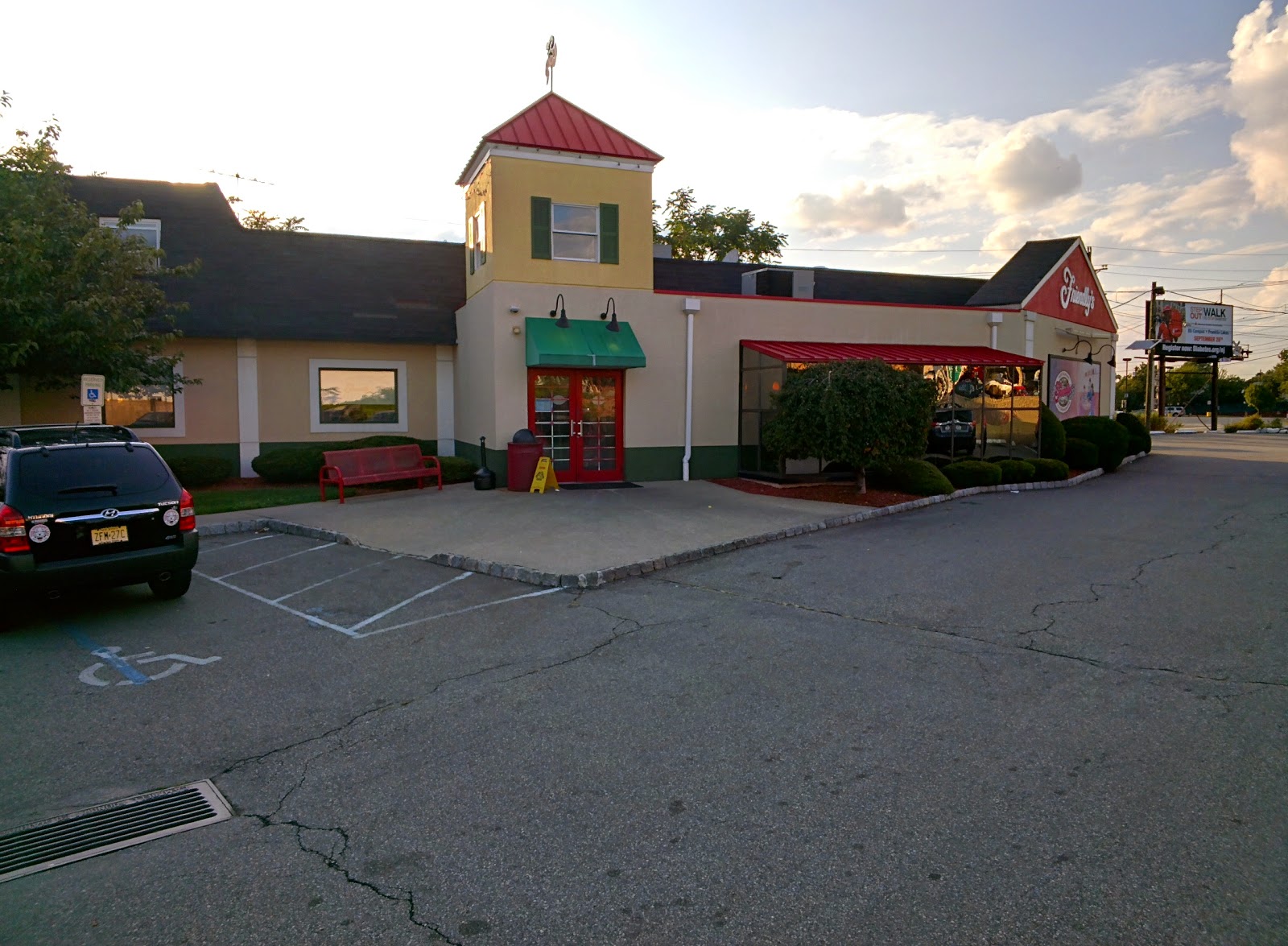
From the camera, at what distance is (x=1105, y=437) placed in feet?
69.3

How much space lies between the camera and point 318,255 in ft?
67.0

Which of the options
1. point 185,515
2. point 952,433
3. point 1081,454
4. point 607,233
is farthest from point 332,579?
point 1081,454

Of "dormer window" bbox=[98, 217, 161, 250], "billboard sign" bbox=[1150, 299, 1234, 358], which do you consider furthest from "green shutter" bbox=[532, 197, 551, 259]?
"billboard sign" bbox=[1150, 299, 1234, 358]

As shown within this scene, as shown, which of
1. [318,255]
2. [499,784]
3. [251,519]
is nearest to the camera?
[499,784]

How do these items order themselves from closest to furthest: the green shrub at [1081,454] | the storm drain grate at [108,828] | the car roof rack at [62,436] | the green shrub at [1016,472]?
the storm drain grate at [108,828]
the car roof rack at [62,436]
the green shrub at [1016,472]
the green shrub at [1081,454]

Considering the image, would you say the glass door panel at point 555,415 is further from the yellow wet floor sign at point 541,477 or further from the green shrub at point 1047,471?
the green shrub at point 1047,471

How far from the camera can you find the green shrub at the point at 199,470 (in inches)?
658

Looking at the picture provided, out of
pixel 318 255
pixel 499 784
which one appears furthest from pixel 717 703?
pixel 318 255

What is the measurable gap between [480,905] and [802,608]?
519cm

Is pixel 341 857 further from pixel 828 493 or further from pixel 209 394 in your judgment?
pixel 209 394

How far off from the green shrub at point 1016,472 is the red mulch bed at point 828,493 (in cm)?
335

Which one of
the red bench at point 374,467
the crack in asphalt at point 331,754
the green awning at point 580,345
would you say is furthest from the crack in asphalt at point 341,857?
the green awning at point 580,345

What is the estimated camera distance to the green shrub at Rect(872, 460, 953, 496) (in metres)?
15.7

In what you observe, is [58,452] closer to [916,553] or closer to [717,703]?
[717,703]
